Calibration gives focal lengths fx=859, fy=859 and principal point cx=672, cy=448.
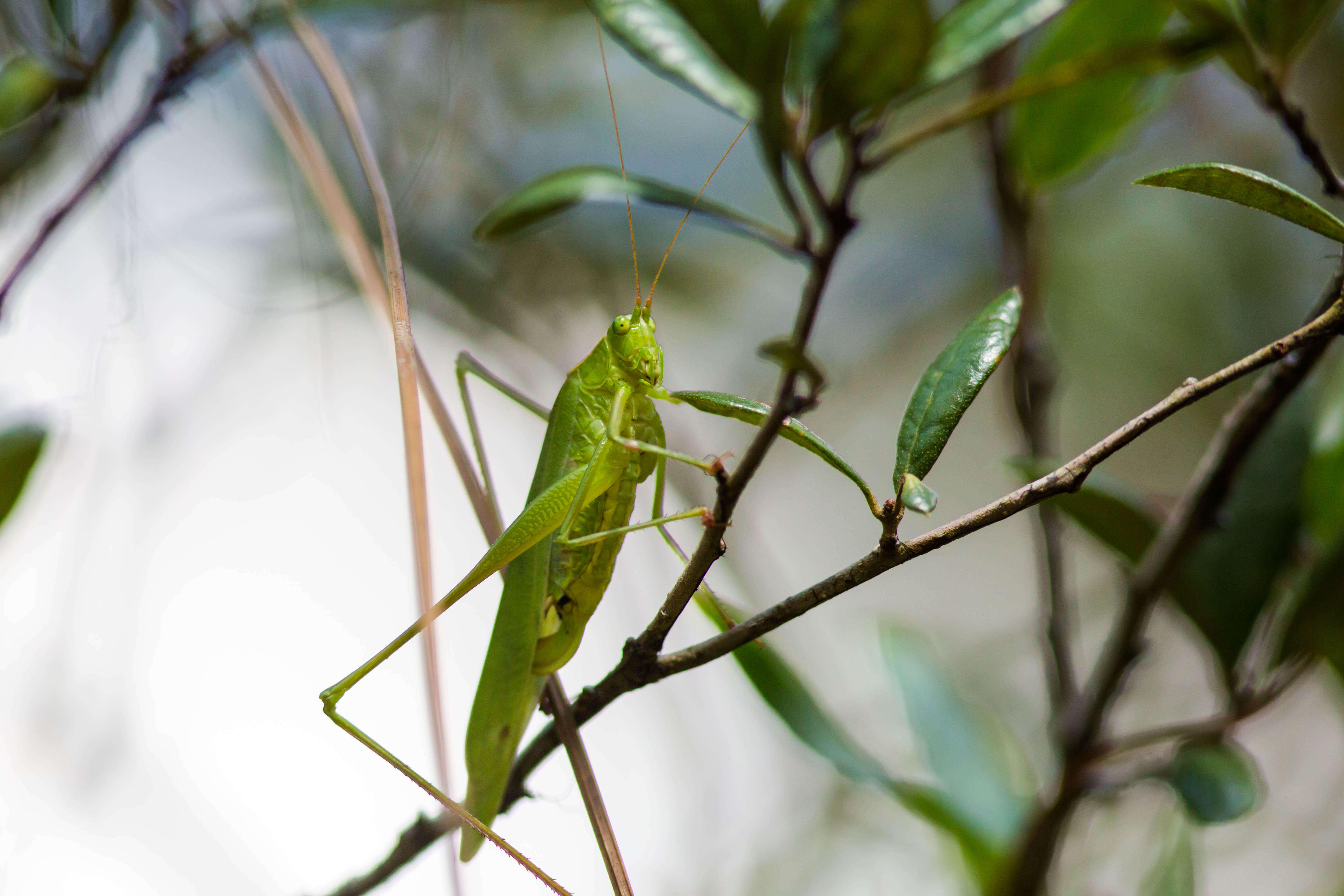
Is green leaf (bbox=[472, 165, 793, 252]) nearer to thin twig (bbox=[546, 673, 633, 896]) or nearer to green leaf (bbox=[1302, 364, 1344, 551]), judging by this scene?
thin twig (bbox=[546, 673, 633, 896])

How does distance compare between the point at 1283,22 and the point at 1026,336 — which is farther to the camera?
the point at 1026,336

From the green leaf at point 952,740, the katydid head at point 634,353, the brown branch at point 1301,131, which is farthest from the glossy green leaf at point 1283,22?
the green leaf at point 952,740

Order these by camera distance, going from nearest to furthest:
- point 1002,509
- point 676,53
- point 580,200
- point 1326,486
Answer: point 1002,509
point 676,53
point 580,200
point 1326,486

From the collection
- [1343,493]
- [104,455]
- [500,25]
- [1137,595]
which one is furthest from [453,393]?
[1343,493]

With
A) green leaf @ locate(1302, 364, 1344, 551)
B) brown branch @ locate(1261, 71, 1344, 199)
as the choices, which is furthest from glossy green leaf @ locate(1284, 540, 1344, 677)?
brown branch @ locate(1261, 71, 1344, 199)

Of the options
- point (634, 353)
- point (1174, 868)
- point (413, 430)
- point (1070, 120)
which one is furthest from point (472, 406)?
point (1174, 868)

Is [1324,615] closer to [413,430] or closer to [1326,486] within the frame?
[1326,486]
